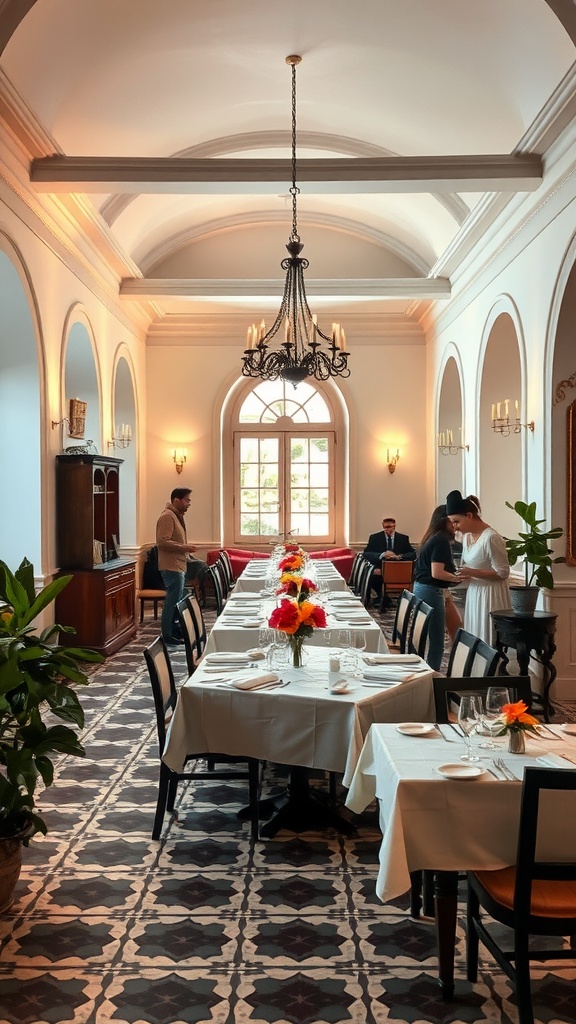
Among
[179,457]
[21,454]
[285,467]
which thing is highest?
[179,457]

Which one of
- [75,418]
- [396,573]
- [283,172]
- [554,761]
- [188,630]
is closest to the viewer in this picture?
[554,761]

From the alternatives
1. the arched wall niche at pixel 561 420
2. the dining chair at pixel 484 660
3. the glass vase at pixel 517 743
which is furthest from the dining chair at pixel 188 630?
the arched wall niche at pixel 561 420

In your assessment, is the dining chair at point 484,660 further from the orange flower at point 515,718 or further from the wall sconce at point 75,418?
the wall sconce at point 75,418

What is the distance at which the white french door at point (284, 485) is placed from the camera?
1451 cm

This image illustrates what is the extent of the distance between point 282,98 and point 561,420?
4.14m

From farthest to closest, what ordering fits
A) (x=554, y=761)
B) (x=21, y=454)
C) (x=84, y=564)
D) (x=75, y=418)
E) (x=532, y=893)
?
(x=75, y=418)
(x=84, y=564)
(x=21, y=454)
(x=554, y=761)
(x=532, y=893)

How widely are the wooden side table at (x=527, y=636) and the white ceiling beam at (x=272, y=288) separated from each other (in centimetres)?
616

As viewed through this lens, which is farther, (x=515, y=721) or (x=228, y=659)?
(x=228, y=659)

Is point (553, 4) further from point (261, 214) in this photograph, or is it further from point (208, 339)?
point (208, 339)

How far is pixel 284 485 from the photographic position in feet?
47.9

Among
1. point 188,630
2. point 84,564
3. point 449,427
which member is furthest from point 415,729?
point 449,427

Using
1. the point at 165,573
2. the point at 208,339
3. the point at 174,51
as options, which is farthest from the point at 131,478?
the point at 174,51

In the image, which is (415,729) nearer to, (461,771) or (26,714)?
(461,771)

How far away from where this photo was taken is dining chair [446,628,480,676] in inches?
168
